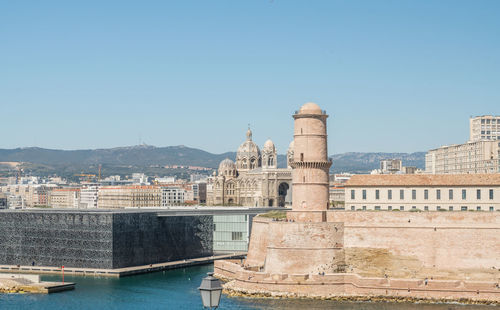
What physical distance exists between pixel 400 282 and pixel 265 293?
10358mm

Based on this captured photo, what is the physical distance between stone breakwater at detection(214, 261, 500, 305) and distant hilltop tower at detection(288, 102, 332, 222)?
245 inches

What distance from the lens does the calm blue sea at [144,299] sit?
61.1 m

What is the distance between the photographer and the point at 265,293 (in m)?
65.1

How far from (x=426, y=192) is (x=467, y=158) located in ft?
290

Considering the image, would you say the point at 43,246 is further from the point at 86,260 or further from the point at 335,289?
the point at 335,289

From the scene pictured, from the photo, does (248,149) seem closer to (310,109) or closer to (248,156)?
(248,156)

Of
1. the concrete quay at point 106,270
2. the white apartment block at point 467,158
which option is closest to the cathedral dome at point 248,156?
Answer: the white apartment block at point 467,158

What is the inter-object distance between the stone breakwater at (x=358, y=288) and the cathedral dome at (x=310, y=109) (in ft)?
44.5

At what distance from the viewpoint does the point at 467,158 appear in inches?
6171

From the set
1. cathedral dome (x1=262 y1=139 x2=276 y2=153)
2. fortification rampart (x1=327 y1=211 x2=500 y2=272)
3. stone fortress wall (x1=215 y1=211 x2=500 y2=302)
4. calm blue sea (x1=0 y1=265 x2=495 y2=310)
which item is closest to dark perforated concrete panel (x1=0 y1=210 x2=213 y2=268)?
calm blue sea (x1=0 y1=265 x2=495 y2=310)

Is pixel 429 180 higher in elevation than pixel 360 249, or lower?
higher

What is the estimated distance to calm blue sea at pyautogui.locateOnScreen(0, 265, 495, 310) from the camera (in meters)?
61.1

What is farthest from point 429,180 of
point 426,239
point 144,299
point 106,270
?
point 106,270

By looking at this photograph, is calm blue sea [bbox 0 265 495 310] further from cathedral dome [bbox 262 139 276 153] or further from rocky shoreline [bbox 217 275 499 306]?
cathedral dome [bbox 262 139 276 153]
